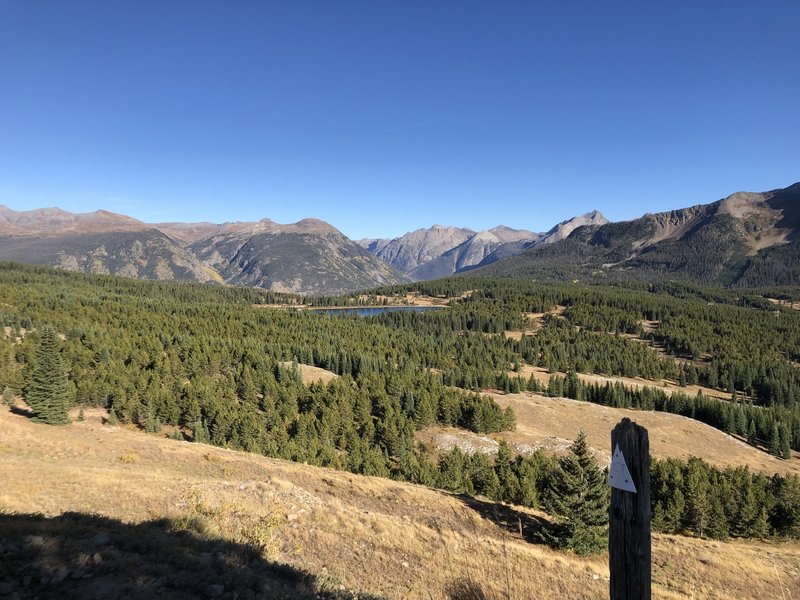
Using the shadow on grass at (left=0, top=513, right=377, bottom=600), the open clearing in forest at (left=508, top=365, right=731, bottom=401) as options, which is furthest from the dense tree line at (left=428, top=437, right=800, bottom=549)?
the open clearing in forest at (left=508, top=365, right=731, bottom=401)

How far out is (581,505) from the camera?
2683cm

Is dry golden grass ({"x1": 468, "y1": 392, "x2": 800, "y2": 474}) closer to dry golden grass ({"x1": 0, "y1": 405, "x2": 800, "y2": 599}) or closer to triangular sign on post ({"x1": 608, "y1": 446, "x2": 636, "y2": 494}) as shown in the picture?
dry golden grass ({"x1": 0, "y1": 405, "x2": 800, "y2": 599})

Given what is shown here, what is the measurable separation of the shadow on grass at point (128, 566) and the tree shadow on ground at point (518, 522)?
57.3ft

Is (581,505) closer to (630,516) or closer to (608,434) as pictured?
(630,516)

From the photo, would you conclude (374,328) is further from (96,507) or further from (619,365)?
(96,507)

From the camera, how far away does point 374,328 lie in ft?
550

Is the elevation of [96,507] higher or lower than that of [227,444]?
higher

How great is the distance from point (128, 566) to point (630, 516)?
1217cm

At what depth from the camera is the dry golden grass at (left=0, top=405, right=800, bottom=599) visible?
16828 millimetres

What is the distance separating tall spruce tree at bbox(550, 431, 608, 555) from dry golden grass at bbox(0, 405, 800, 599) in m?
1.22

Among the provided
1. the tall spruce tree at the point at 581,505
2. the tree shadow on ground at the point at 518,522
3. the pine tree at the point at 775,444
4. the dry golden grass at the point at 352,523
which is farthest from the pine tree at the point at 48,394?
the pine tree at the point at 775,444

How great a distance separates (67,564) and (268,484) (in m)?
15.1

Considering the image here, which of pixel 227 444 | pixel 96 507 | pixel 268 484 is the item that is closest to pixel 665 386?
pixel 227 444

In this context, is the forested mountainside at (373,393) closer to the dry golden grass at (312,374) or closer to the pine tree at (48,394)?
the dry golden grass at (312,374)
